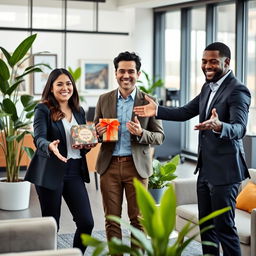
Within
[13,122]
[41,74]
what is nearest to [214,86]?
[13,122]

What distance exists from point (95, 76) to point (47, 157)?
7.50 meters

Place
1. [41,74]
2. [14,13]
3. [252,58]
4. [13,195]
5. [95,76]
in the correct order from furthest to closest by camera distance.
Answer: [95,76] → [41,74] → [14,13] → [252,58] → [13,195]

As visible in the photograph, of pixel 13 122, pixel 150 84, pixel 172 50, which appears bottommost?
pixel 13 122

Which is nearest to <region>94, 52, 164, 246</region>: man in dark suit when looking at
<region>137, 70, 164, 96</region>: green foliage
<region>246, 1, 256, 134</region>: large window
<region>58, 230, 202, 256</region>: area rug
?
<region>58, 230, 202, 256</region>: area rug

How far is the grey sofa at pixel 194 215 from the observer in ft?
14.2

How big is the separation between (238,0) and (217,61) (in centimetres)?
574

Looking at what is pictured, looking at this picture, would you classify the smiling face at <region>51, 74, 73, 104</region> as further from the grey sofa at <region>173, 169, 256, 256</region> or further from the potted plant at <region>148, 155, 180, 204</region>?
the potted plant at <region>148, 155, 180, 204</region>

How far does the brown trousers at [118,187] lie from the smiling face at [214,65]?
0.80m

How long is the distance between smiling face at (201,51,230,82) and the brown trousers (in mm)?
795

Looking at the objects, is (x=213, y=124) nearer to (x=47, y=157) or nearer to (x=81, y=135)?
(x=81, y=135)

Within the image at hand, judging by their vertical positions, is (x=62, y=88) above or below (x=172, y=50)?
below

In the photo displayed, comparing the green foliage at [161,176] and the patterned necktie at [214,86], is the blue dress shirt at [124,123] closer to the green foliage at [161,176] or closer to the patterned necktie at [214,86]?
→ the patterned necktie at [214,86]

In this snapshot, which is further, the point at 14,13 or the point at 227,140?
the point at 14,13

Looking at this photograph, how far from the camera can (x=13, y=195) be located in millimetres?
6926
